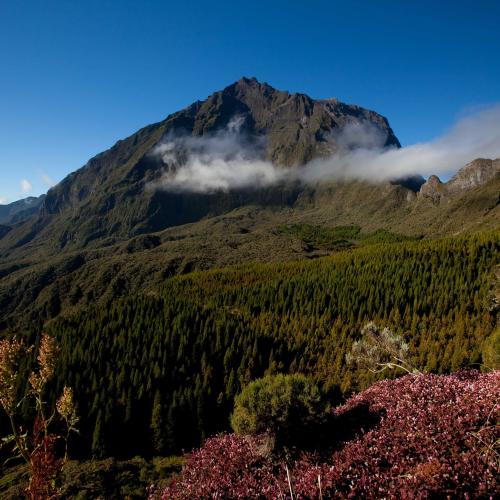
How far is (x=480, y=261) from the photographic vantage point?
330 feet

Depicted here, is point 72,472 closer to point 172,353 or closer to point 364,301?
point 172,353

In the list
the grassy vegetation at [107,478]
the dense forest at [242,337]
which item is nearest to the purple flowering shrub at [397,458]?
the grassy vegetation at [107,478]

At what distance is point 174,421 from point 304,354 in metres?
32.0

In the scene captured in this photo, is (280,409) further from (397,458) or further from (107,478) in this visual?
(107,478)

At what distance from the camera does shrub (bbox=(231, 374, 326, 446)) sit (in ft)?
62.1

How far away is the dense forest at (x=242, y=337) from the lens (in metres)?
41.3

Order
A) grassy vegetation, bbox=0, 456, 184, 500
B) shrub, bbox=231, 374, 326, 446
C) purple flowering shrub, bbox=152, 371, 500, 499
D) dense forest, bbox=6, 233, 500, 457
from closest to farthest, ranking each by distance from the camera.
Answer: purple flowering shrub, bbox=152, 371, 500, 499 < shrub, bbox=231, 374, 326, 446 < grassy vegetation, bbox=0, 456, 184, 500 < dense forest, bbox=6, 233, 500, 457

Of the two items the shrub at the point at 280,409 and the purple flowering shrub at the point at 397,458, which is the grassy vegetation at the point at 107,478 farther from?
the purple flowering shrub at the point at 397,458

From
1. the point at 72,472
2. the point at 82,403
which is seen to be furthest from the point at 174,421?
the point at 82,403

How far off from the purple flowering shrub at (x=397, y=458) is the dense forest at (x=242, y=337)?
25130 millimetres

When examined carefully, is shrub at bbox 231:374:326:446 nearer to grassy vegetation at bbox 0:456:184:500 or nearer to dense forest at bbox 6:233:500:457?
grassy vegetation at bbox 0:456:184:500

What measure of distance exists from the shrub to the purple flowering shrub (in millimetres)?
1098

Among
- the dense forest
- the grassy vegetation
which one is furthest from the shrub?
the dense forest

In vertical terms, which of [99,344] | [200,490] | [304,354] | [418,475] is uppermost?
[418,475]
